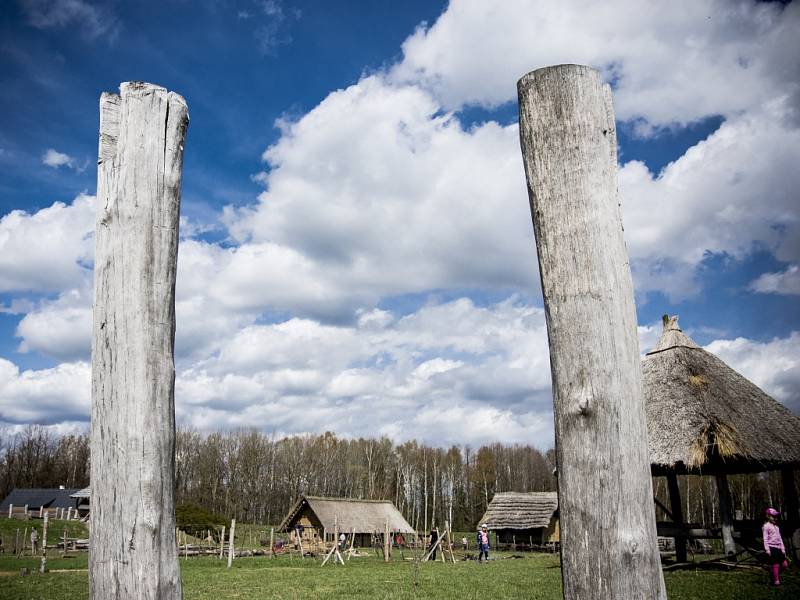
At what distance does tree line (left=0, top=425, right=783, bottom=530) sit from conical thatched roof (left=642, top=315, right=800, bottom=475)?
183ft

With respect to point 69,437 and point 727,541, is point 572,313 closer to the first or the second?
point 727,541

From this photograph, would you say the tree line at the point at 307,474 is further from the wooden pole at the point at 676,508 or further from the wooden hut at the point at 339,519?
the wooden pole at the point at 676,508

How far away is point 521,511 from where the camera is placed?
42.6m

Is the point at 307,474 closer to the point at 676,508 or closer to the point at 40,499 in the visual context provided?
the point at 40,499

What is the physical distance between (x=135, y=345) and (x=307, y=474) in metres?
78.9

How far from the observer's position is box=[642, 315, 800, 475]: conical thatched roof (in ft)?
49.8

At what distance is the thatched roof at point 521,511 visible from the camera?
41125 millimetres

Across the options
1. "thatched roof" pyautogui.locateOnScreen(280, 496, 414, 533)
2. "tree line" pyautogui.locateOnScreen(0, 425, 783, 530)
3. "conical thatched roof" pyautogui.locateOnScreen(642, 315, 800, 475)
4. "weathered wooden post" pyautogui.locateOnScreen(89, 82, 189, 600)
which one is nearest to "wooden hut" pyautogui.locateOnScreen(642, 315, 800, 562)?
"conical thatched roof" pyautogui.locateOnScreen(642, 315, 800, 475)

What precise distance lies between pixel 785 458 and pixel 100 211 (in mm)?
17006

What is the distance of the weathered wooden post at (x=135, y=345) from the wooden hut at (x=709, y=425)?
14.6 meters

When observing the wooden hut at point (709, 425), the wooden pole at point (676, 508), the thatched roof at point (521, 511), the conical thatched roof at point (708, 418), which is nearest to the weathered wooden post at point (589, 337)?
the conical thatched roof at point (708, 418)

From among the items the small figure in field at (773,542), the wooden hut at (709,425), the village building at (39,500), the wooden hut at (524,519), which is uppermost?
the wooden hut at (709,425)

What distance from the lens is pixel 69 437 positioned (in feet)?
289

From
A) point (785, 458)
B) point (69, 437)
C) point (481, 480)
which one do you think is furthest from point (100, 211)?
point (69, 437)
